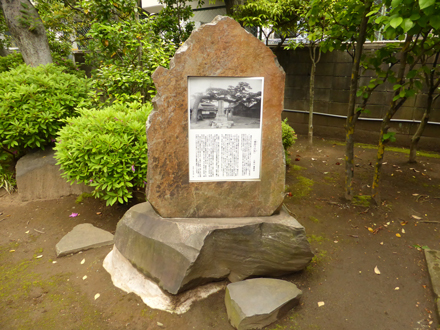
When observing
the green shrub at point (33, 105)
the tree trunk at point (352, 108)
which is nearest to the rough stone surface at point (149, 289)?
the tree trunk at point (352, 108)

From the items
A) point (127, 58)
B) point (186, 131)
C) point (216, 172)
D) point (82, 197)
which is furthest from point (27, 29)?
point (216, 172)

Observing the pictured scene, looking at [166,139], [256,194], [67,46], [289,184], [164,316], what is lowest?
[164,316]

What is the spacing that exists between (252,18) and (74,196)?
213 inches

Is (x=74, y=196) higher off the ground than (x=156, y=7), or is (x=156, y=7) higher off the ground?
(x=156, y=7)

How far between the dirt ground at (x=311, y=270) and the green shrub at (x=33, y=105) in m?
1.15

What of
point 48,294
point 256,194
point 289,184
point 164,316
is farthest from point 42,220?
point 289,184

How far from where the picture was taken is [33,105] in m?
4.78

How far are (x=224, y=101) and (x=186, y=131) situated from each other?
0.48 m

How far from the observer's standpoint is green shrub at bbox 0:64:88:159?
15.4ft

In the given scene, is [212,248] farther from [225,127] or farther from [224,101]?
[224,101]

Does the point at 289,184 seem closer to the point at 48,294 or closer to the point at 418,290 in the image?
the point at 418,290

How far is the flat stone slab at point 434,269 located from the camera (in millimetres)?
2827

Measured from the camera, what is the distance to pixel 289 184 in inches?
215

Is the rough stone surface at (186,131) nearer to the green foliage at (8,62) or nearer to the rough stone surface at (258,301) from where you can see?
the rough stone surface at (258,301)
